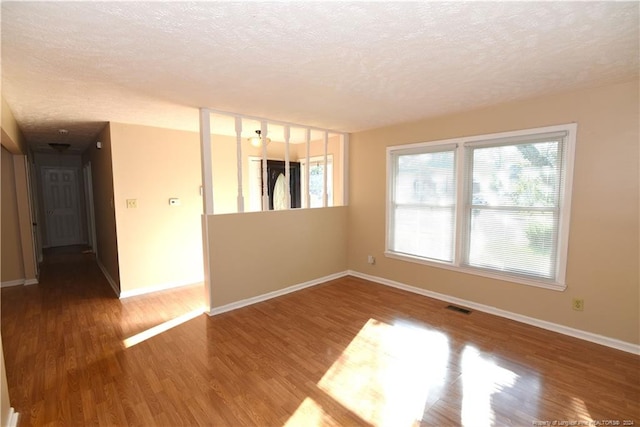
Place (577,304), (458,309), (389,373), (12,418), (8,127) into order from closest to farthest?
(12,418) → (389,373) → (577,304) → (8,127) → (458,309)

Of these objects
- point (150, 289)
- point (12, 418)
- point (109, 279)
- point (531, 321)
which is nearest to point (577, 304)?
point (531, 321)

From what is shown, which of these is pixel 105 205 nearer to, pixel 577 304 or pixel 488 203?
pixel 488 203

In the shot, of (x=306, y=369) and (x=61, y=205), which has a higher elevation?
(x=61, y=205)

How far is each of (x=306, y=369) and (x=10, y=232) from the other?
5.33 m

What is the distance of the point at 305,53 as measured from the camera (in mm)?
2061

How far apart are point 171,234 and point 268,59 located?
344cm

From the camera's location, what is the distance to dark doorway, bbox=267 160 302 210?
208 inches

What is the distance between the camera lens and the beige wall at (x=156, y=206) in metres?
4.19

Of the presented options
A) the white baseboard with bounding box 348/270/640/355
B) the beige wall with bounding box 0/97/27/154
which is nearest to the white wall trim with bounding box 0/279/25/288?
the beige wall with bounding box 0/97/27/154

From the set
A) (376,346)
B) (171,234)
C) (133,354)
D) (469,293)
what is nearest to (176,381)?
(133,354)

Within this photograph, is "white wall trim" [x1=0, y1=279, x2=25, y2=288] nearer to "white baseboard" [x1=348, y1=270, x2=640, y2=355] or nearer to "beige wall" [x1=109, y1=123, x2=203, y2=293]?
"beige wall" [x1=109, y1=123, x2=203, y2=293]

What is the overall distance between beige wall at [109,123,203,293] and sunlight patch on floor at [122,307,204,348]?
4.08 feet

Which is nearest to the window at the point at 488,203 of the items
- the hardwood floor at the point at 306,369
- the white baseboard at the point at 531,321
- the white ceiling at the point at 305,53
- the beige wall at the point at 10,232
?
the white baseboard at the point at 531,321

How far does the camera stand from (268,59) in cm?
215
